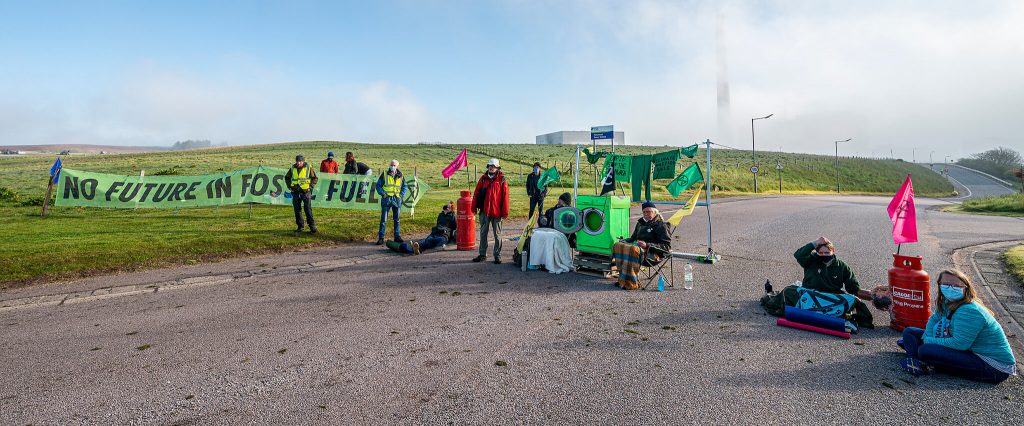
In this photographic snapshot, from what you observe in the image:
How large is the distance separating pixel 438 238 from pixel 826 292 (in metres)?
7.62

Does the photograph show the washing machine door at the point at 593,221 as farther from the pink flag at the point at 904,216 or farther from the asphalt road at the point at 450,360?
the pink flag at the point at 904,216

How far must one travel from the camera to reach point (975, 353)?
466cm

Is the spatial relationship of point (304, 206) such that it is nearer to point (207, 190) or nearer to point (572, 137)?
point (207, 190)

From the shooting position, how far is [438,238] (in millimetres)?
11820

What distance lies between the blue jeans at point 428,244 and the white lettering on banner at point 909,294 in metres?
8.28

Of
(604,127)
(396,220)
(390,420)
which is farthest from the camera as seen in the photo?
(604,127)

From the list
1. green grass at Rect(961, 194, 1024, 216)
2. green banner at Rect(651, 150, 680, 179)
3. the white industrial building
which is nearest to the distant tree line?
the white industrial building

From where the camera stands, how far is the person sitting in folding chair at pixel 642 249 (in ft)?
26.6

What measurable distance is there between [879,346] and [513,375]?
3.88 metres

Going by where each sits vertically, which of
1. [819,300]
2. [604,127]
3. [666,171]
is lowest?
[819,300]

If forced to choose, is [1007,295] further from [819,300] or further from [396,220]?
[396,220]

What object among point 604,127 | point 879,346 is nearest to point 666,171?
point 879,346

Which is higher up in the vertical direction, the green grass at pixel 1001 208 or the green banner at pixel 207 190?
the green banner at pixel 207 190

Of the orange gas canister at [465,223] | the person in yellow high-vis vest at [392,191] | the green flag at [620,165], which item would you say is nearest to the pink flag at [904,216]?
the green flag at [620,165]
